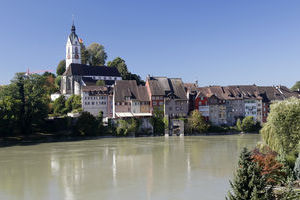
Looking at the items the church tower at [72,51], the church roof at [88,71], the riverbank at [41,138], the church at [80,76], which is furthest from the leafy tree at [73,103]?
the church tower at [72,51]

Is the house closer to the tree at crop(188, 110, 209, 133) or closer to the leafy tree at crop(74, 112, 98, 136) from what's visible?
the leafy tree at crop(74, 112, 98, 136)

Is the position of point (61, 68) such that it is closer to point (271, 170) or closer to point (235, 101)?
point (235, 101)

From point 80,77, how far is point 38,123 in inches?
856

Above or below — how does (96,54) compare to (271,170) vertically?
above

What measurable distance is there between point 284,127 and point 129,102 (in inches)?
1360

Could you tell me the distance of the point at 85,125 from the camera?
2034 inches

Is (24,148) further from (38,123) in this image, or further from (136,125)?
(136,125)

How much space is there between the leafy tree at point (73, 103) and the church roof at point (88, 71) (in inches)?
418

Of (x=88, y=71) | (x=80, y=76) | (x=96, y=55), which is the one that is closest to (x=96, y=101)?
(x=80, y=76)

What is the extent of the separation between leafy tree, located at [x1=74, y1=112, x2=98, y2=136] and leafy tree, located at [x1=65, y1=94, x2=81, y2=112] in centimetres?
866

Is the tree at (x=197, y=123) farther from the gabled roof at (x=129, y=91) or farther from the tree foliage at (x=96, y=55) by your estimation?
the tree foliage at (x=96, y=55)

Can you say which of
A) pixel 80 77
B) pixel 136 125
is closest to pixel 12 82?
pixel 80 77

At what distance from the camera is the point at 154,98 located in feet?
187

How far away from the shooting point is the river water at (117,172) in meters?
20.1
